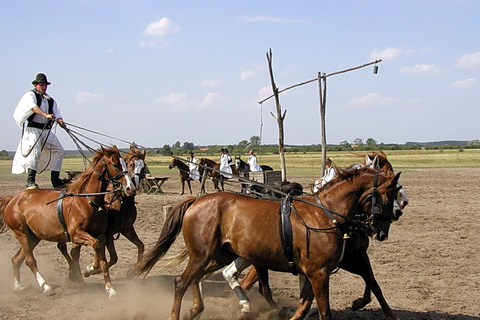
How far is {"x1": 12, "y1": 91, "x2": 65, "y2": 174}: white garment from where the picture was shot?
8141 mm

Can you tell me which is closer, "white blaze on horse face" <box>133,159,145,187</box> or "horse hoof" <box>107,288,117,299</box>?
"horse hoof" <box>107,288,117,299</box>

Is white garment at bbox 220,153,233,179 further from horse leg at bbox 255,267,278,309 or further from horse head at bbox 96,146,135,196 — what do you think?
horse leg at bbox 255,267,278,309

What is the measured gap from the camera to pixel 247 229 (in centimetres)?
579

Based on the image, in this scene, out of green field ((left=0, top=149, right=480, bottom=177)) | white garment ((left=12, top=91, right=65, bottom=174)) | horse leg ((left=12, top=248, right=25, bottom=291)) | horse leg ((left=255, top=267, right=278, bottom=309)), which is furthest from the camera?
green field ((left=0, top=149, right=480, bottom=177))

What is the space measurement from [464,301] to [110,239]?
5.22m

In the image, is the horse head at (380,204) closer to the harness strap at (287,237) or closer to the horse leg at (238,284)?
the harness strap at (287,237)

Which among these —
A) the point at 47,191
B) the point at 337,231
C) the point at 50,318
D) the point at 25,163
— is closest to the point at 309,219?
the point at 337,231

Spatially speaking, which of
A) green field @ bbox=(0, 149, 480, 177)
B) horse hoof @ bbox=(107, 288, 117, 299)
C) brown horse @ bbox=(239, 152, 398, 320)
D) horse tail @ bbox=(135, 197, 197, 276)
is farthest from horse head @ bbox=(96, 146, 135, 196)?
green field @ bbox=(0, 149, 480, 177)

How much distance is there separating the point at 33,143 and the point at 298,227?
16.5ft

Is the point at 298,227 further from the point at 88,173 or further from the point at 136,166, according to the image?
the point at 88,173

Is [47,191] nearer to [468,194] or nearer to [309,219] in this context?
[309,219]

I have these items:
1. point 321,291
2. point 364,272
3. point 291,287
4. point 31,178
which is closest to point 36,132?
point 31,178

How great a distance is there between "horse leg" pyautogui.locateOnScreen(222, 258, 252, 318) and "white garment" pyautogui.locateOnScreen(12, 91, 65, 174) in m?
3.84

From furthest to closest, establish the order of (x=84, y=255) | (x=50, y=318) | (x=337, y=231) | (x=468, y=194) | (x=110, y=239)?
(x=468, y=194)
(x=84, y=255)
(x=110, y=239)
(x=50, y=318)
(x=337, y=231)
